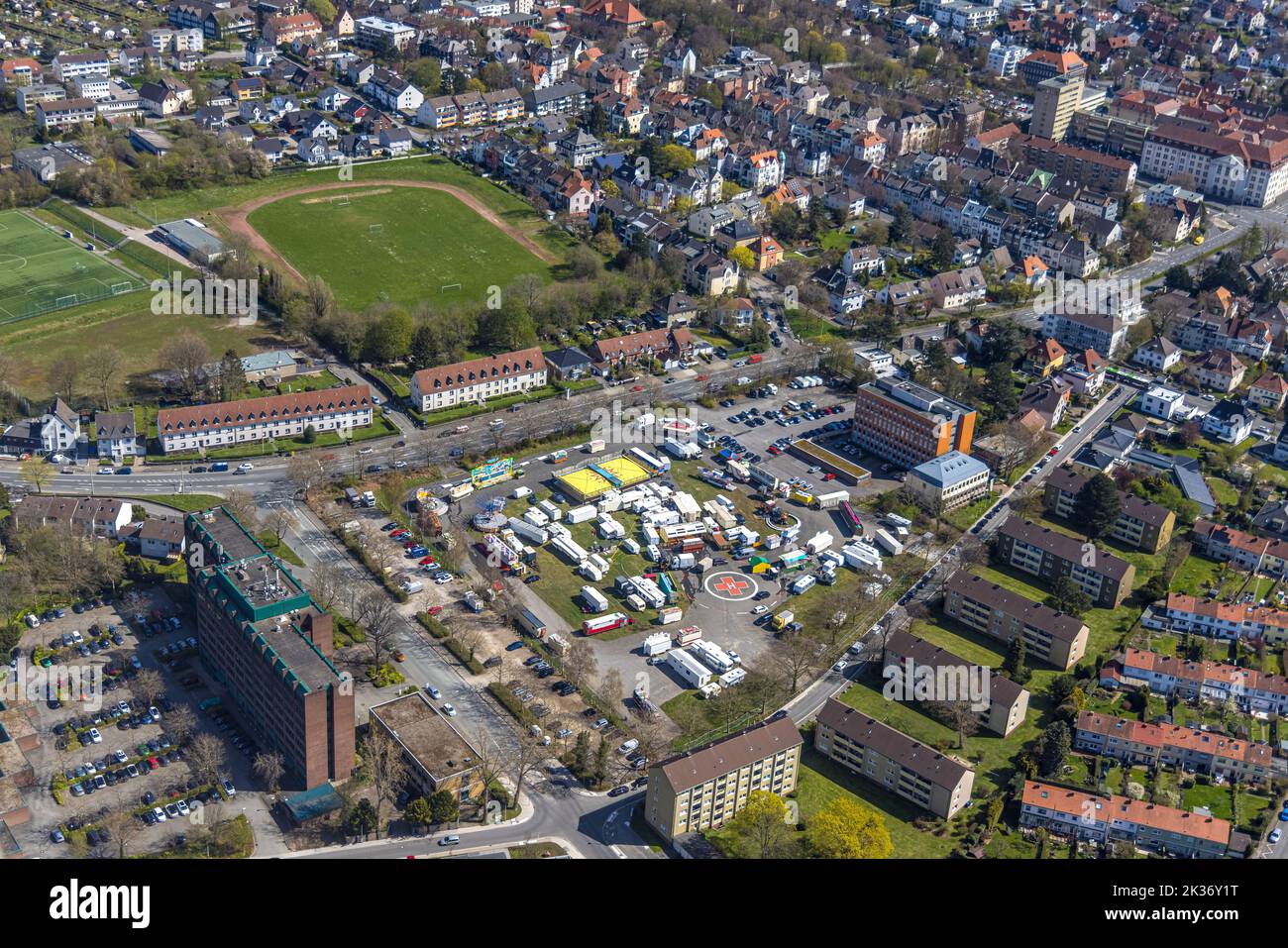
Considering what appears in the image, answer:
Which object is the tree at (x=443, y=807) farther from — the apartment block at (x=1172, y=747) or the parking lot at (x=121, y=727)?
the apartment block at (x=1172, y=747)

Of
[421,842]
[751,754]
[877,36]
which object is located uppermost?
[877,36]

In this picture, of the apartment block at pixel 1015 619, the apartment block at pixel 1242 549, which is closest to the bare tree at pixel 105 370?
the apartment block at pixel 1015 619

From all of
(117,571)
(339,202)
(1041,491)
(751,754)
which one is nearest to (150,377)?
(117,571)

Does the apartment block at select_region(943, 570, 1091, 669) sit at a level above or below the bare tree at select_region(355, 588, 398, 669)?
above

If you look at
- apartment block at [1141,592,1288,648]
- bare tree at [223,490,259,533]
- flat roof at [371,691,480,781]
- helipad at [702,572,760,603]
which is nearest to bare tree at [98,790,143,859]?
flat roof at [371,691,480,781]

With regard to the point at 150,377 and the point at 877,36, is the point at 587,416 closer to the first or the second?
the point at 150,377

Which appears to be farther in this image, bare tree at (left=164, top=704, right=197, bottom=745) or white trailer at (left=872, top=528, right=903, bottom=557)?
white trailer at (left=872, top=528, right=903, bottom=557)

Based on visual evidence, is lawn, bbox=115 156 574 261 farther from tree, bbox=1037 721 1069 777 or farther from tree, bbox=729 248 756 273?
tree, bbox=1037 721 1069 777
